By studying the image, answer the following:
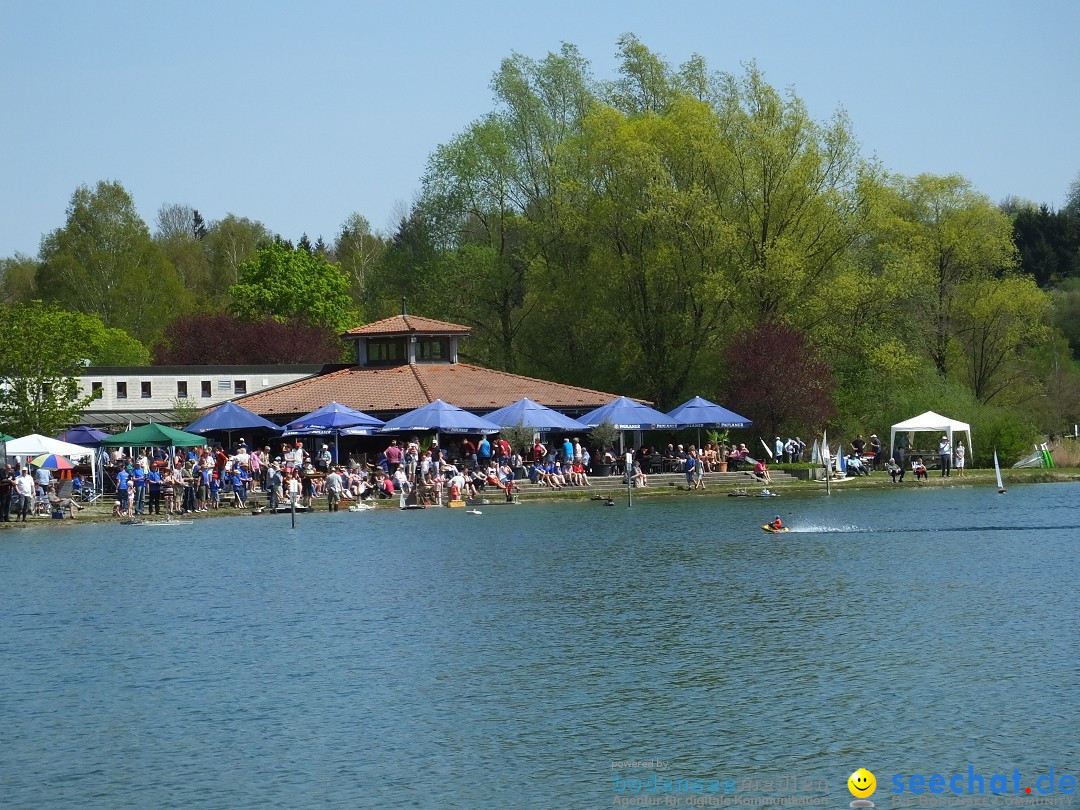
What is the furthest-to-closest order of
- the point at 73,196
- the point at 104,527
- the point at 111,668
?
the point at 73,196 < the point at 104,527 < the point at 111,668

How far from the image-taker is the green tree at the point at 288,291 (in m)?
96.4

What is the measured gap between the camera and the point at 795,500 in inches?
2036

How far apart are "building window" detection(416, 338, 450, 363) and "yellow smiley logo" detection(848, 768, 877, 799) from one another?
5295 cm

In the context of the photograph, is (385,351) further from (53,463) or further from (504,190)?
(53,463)

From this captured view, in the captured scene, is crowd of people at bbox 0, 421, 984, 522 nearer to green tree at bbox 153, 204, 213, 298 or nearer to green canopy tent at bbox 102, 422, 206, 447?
green canopy tent at bbox 102, 422, 206, 447

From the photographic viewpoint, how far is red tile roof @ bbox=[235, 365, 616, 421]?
197 feet

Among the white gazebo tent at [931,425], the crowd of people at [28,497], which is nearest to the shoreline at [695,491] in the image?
the crowd of people at [28,497]

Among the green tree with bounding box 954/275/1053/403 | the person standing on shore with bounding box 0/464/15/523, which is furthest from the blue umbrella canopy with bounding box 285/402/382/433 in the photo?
the green tree with bounding box 954/275/1053/403

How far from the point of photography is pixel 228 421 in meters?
52.5

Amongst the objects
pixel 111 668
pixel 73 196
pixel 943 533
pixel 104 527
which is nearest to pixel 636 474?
pixel 943 533

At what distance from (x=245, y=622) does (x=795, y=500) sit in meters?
28.3

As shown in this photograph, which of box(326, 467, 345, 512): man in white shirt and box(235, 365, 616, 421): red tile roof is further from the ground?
box(235, 365, 616, 421): red tile roof

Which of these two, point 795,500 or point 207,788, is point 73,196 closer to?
point 795,500

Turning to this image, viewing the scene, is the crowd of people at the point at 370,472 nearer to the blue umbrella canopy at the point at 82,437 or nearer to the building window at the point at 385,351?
the blue umbrella canopy at the point at 82,437
